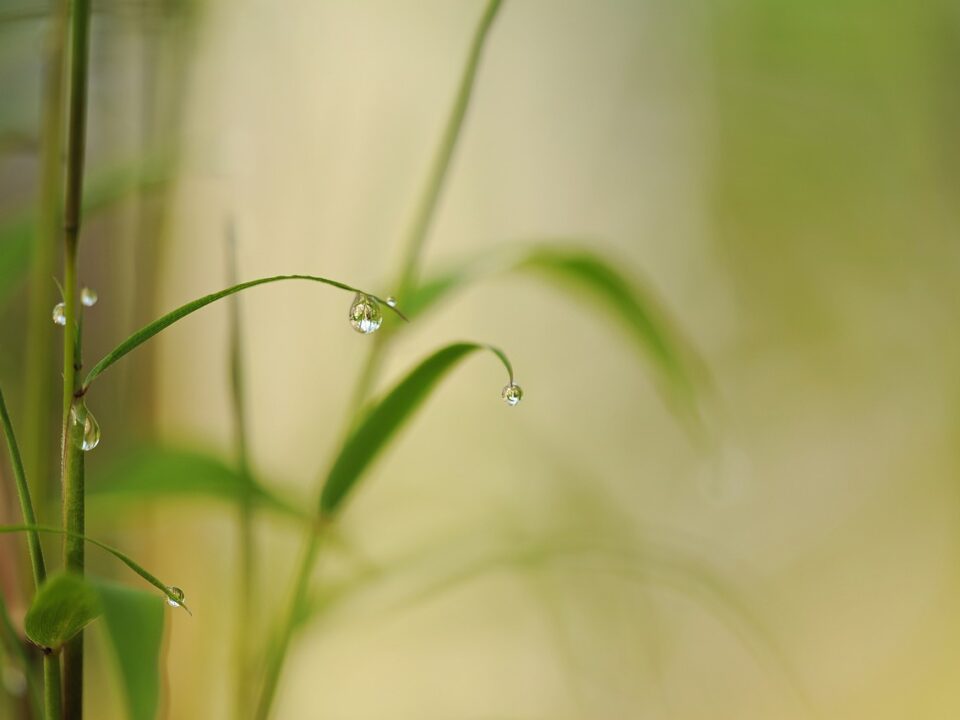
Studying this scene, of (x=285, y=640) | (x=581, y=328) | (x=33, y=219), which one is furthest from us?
(x=581, y=328)

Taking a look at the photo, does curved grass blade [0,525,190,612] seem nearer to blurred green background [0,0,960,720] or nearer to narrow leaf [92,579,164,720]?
narrow leaf [92,579,164,720]

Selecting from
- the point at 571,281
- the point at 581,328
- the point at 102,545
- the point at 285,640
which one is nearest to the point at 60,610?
the point at 102,545

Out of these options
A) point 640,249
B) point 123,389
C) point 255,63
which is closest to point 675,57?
point 640,249

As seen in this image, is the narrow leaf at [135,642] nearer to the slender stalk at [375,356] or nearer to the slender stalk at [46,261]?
the slender stalk at [375,356]

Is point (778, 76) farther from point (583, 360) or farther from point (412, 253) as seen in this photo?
point (412, 253)

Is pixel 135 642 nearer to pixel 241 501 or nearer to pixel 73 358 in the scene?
pixel 73 358
